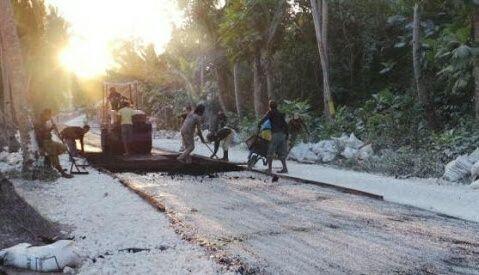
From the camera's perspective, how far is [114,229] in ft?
23.5

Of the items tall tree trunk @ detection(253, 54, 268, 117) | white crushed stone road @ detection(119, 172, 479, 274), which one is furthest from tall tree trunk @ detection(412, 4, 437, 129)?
white crushed stone road @ detection(119, 172, 479, 274)

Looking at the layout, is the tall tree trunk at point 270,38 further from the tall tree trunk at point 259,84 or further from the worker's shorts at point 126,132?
the worker's shorts at point 126,132

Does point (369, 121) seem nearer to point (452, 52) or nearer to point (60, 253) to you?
point (452, 52)

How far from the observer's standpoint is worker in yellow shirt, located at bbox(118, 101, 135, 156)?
16.9 metres

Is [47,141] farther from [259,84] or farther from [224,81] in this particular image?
[224,81]

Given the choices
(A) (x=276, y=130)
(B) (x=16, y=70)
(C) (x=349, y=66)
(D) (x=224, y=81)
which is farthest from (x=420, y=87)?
(D) (x=224, y=81)

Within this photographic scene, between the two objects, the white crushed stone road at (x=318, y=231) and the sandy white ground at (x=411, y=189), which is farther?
the sandy white ground at (x=411, y=189)

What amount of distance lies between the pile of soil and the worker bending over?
229 inches

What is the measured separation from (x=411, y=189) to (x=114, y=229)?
6.39 m

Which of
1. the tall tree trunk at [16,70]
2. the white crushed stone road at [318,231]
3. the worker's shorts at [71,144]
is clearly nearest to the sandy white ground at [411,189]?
the white crushed stone road at [318,231]

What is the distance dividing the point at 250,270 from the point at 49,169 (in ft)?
27.7

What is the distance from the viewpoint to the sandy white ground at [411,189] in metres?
9.11

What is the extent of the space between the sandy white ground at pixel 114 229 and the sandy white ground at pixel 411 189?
14.8ft

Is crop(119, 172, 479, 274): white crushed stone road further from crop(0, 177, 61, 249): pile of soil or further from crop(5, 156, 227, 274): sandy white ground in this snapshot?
crop(0, 177, 61, 249): pile of soil
